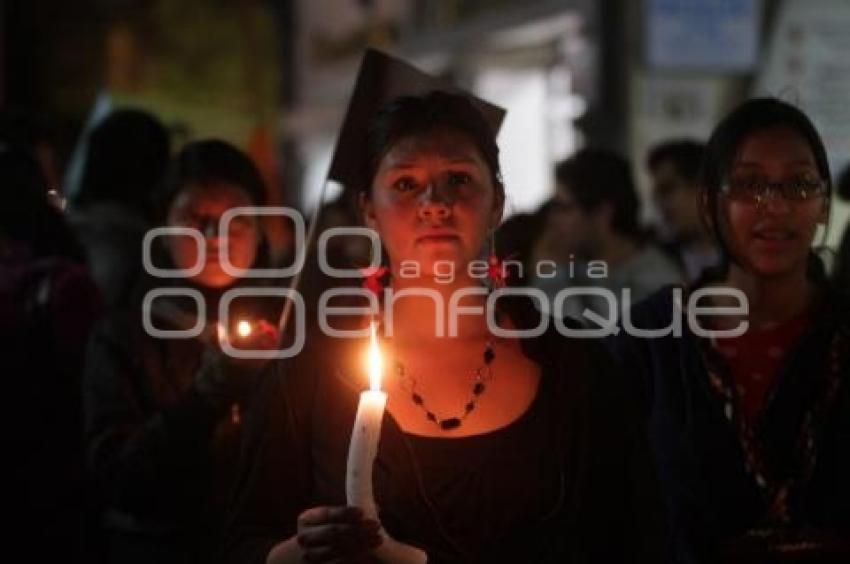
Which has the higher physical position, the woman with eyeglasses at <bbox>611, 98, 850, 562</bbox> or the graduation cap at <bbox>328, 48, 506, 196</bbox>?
the graduation cap at <bbox>328, 48, 506, 196</bbox>

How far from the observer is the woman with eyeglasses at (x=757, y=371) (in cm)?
289

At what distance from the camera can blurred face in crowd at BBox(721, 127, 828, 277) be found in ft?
9.86

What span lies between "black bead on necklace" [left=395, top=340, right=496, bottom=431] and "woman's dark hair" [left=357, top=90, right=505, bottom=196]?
1.10ft

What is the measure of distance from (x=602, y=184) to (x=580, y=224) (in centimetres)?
A: 18

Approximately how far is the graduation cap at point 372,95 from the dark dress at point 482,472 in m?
0.48

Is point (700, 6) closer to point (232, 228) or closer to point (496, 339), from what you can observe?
point (232, 228)

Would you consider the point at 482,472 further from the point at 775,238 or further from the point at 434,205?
the point at 775,238

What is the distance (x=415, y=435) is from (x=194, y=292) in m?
1.30

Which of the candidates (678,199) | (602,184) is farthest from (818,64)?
(602,184)

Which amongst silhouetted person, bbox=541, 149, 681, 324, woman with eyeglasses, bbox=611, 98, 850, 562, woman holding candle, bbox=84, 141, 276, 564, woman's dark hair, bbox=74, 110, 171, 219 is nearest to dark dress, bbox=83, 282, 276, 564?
woman holding candle, bbox=84, 141, 276, 564

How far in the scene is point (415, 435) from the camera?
7.97 feet

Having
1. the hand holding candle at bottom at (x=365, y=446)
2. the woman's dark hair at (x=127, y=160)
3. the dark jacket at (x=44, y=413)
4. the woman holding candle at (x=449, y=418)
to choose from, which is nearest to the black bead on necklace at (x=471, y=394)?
the woman holding candle at (x=449, y=418)

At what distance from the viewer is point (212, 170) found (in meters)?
3.56

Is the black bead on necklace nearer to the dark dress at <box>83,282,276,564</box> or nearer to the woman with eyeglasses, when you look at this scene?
the woman with eyeglasses
